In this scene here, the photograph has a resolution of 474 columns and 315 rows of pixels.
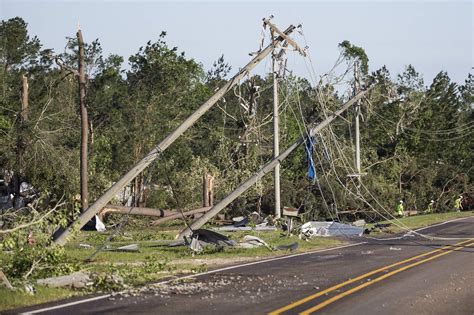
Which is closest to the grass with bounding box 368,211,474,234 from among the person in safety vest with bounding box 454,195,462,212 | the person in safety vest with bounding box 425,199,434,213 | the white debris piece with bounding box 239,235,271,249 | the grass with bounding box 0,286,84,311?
the person in safety vest with bounding box 425,199,434,213

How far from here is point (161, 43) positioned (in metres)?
52.0

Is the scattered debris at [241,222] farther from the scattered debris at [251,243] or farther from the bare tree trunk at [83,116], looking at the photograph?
the scattered debris at [251,243]

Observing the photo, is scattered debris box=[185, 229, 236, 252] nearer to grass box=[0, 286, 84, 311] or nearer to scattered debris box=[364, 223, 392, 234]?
grass box=[0, 286, 84, 311]

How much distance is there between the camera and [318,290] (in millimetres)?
14148

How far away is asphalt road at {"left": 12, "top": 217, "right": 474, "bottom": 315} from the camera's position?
11781 mm

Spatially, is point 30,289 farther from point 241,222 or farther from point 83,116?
point 241,222

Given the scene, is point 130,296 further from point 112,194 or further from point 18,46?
point 18,46

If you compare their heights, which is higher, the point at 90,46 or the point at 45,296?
the point at 90,46

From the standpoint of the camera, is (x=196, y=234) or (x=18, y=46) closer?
(x=196, y=234)

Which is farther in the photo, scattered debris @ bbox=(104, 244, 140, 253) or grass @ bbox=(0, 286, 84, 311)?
scattered debris @ bbox=(104, 244, 140, 253)

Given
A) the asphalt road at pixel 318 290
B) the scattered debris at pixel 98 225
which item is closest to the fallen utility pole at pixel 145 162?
the asphalt road at pixel 318 290

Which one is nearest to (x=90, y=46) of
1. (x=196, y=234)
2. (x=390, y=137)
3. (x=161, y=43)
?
(x=161, y=43)

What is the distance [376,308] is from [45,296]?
17.7 ft

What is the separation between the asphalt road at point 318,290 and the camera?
11781mm
